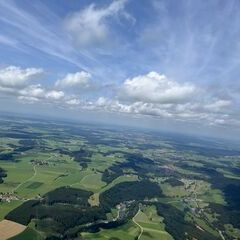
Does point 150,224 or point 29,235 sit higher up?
point 150,224

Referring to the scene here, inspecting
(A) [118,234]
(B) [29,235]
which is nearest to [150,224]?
(A) [118,234]

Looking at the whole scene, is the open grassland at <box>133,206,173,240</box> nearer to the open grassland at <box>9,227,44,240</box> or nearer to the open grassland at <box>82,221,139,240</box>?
the open grassland at <box>82,221,139,240</box>

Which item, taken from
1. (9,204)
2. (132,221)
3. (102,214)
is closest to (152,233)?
(132,221)

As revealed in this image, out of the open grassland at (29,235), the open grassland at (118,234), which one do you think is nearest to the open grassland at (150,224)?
the open grassland at (118,234)

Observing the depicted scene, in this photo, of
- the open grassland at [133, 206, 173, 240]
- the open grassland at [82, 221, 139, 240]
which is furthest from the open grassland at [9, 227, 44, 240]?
the open grassland at [133, 206, 173, 240]

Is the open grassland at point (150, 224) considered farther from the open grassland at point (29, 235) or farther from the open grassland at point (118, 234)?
the open grassland at point (29, 235)

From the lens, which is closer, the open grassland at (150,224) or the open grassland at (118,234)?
the open grassland at (118,234)

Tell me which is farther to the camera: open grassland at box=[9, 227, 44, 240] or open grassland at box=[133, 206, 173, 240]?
open grassland at box=[133, 206, 173, 240]

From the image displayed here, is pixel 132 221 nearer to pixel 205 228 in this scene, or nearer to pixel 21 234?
pixel 205 228

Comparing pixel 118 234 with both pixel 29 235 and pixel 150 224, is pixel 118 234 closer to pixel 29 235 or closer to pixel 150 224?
pixel 150 224

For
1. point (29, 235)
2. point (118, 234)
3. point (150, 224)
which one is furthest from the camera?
point (150, 224)

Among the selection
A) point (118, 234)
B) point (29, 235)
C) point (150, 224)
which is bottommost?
point (29, 235)
